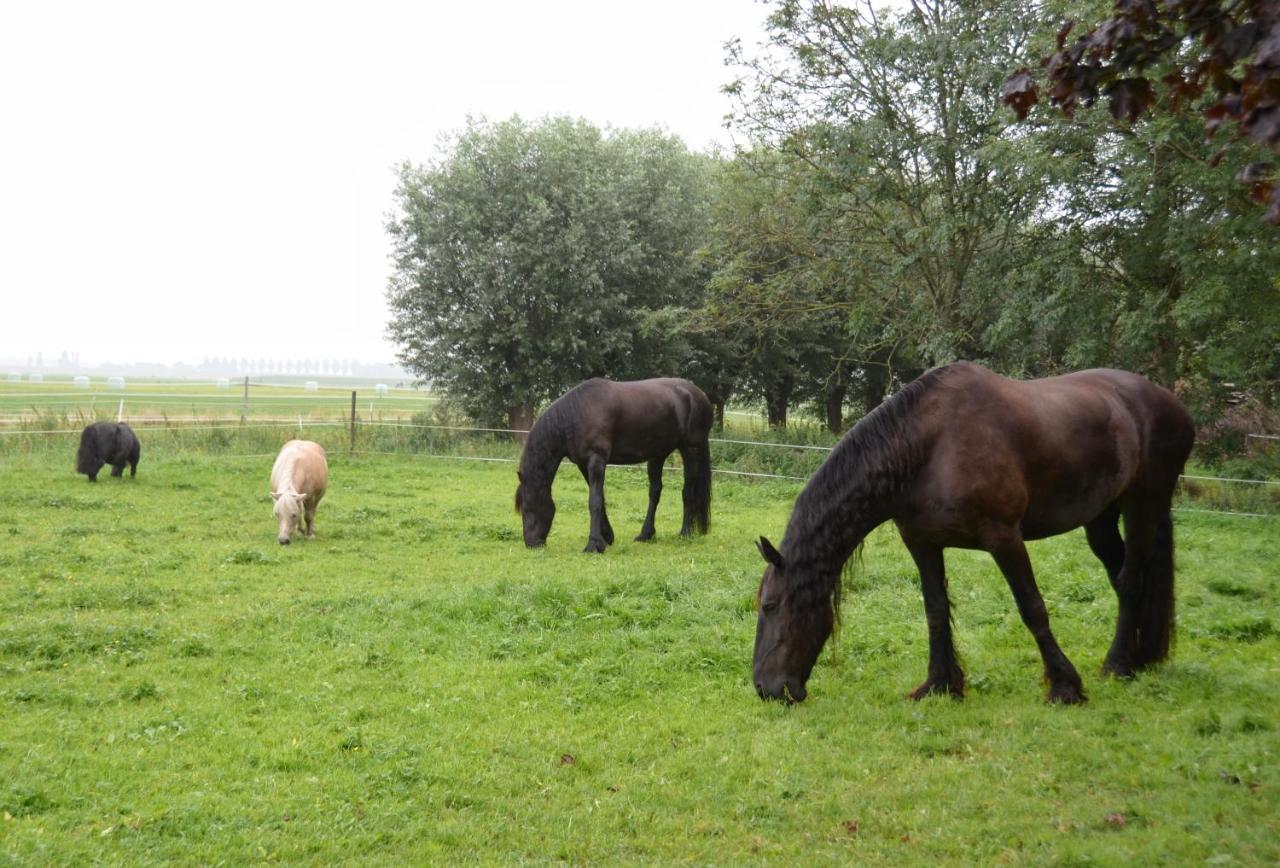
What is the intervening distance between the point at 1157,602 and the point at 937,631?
145cm

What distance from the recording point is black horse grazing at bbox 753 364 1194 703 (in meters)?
5.51

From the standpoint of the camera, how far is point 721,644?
7.25m

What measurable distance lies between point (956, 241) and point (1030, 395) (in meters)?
14.6

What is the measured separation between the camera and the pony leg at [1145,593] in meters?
6.05

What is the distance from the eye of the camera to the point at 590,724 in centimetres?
572

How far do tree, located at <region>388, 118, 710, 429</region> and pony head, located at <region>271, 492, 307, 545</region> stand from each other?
13.2 metres

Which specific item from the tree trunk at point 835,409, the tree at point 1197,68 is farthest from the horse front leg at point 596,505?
the tree trunk at point 835,409

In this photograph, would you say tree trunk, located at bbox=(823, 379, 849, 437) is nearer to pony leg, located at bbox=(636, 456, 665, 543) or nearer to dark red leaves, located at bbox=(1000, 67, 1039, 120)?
pony leg, located at bbox=(636, 456, 665, 543)

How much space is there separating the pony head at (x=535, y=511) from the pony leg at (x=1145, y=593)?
721 centimetres

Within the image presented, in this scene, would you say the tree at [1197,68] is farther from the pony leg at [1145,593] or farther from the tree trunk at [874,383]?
the tree trunk at [874,383]

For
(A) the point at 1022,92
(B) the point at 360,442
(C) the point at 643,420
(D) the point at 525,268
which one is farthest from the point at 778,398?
(A) the point at 1022,92

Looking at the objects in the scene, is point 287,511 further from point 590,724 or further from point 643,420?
point 590,724

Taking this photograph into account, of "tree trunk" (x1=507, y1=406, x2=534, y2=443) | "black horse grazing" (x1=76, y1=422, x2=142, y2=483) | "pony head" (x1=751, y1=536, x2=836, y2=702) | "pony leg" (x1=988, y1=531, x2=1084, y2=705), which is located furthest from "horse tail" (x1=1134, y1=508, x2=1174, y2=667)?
"tree trunk" (x1=507, y1=406, x2=534, y2=443)

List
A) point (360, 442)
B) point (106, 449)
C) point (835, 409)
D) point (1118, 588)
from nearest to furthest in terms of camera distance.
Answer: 1. point (1118, 588)
2. point (106, 449)
3. point (360, 442)
4. point (835, 409)
